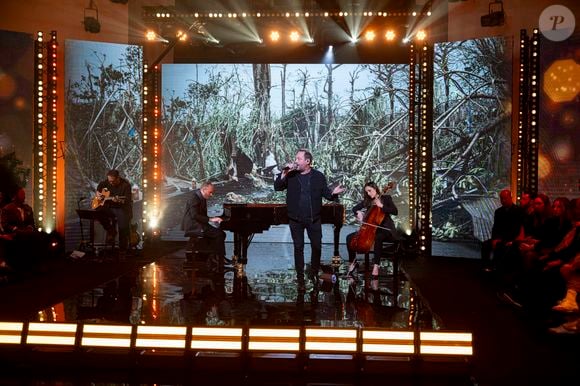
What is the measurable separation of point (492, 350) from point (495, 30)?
825cm

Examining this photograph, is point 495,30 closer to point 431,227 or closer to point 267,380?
point 431,227

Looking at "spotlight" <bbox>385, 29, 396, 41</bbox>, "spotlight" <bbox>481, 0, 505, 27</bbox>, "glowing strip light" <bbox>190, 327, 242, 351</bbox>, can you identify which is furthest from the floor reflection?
"spotlight" <bbox>385, 29, 396, 41</bbox>

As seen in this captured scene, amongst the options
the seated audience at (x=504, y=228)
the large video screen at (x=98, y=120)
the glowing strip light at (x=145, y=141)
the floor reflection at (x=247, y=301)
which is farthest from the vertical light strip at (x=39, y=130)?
the seated audience at (x=504, y=228)

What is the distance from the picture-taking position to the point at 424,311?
692cm

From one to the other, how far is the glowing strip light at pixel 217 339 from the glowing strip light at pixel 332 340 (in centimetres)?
52

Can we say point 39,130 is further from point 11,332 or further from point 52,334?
point 52,334

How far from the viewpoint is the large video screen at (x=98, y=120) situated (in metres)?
12.4

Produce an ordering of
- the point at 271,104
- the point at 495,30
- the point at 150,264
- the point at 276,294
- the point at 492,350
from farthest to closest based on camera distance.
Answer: the point at 271,104
the point at 495,30
the point at 150,264
the point at 276,294
the point at 492,350

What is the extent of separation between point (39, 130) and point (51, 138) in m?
0.26

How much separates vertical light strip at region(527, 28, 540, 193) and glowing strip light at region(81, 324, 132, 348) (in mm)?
8145

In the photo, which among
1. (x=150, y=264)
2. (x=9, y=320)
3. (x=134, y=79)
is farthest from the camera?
(x=134, y=79)

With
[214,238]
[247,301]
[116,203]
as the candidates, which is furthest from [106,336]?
[116,203]

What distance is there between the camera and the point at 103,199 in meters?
11.8

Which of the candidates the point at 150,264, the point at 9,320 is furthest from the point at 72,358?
the point at 150,264
